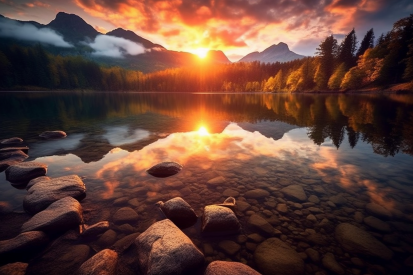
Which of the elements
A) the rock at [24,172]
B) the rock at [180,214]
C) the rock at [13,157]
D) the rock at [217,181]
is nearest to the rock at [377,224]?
the rock at [217,181]

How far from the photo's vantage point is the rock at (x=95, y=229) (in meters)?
5.54

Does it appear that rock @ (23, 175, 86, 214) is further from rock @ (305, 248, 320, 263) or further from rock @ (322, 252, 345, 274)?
rock @ (322, 252, 345, 274)

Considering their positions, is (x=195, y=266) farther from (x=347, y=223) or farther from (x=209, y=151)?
(x=209, y=151)

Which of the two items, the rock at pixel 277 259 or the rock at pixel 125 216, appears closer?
the rock at pixel 277 259

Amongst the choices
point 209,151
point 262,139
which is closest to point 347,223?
point 209,151

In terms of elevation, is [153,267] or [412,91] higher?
[412,91]

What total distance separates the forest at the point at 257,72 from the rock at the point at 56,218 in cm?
8553

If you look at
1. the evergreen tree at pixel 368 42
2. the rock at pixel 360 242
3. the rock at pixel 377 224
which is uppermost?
the evergreen tree at pixel 368 42

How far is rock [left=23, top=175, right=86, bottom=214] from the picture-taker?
6.60m

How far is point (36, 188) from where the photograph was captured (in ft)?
24.2

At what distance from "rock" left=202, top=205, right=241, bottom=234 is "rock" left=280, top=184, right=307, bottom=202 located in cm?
308

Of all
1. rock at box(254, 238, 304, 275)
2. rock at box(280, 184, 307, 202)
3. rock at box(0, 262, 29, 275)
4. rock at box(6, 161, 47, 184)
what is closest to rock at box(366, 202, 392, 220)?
rock at box(280, 184, 307, 202)

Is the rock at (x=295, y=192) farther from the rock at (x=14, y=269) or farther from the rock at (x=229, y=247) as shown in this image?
the rock at (x=14, y=269)

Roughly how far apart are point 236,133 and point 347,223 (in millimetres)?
13321
